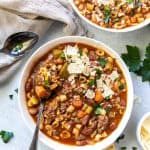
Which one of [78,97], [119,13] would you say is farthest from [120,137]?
[119,13]

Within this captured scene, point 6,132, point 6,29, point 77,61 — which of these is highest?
point 6,29

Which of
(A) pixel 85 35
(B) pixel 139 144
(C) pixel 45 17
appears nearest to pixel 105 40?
(A) pixel 85 35

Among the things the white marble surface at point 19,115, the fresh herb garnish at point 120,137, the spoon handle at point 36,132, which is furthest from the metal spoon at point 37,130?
the fresh herb garnish at point 120,137

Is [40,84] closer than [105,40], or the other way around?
[40,84]

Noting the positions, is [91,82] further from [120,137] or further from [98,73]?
[120,137]

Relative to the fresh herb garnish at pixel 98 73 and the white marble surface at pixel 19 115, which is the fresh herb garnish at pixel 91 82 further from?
the white marble surface at pixel 19 115

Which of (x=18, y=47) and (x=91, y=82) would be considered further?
(x=18, y=47)

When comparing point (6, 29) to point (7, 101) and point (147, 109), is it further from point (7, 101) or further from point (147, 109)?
point (147, 109)
